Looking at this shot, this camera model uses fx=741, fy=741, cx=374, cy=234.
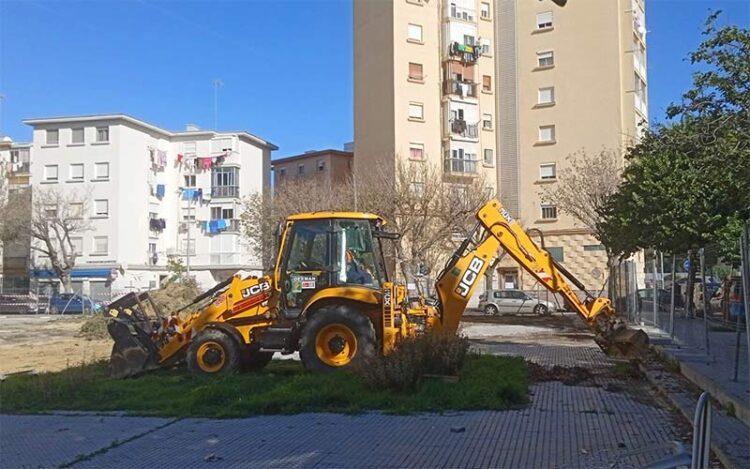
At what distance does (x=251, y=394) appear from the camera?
10281 millimetres

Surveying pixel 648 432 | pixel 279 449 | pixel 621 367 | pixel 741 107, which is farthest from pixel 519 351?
pixel 279 449

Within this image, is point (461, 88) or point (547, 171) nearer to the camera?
point (547, 171)

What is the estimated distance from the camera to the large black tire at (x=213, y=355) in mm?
12266

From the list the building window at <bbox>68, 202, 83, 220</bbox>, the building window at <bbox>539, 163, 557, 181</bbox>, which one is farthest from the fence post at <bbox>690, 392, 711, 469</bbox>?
the building window at <bbox>68, 202, 83, 220</bbox>

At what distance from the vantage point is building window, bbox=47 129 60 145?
60000 mm

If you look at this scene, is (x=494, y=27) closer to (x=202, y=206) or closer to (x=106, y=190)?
(x=202, y=206)

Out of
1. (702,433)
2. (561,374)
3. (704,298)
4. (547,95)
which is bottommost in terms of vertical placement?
(561,374)

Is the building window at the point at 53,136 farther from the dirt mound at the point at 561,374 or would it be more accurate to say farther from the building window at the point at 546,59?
the dirt mound at the point at 561,374

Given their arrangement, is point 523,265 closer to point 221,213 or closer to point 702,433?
point 702,433

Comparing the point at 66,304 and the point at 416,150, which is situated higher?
the point at 416,150

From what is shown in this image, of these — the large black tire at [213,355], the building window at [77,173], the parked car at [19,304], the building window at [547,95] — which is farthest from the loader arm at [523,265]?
the building window at [77,173]

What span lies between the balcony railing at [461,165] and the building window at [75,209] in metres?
→ 28.4

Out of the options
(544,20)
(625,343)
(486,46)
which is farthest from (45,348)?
(544,20)

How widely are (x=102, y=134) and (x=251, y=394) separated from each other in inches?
2112
